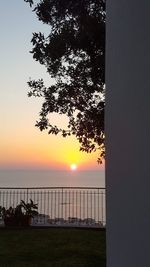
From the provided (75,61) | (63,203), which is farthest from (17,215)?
(75,61)

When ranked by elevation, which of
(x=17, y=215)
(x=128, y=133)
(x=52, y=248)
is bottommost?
(x=52, y=248)

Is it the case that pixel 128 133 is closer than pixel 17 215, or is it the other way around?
pixel 128 133

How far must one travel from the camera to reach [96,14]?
8.41 meters

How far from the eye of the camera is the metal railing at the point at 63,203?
14.9 m

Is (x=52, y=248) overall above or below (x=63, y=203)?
below

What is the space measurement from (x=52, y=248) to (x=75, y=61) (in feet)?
13.7

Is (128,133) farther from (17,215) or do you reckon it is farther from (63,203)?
(63,203)

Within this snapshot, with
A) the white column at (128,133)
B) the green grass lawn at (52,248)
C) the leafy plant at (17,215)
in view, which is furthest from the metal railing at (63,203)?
the white column at (128,133)

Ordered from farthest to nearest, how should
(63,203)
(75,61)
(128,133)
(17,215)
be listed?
(63,203), (17,215), (75,61), (128,133)

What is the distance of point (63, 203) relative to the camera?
15938mm

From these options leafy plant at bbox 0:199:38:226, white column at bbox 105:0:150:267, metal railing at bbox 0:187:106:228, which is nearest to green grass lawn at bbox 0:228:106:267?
leafy plant at bbox 0:199:38:226

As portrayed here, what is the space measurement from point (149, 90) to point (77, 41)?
18.3 feet

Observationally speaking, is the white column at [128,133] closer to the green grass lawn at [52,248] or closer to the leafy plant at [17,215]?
the green grass lawn at [52,248]

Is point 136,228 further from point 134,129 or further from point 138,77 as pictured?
point 138,77
